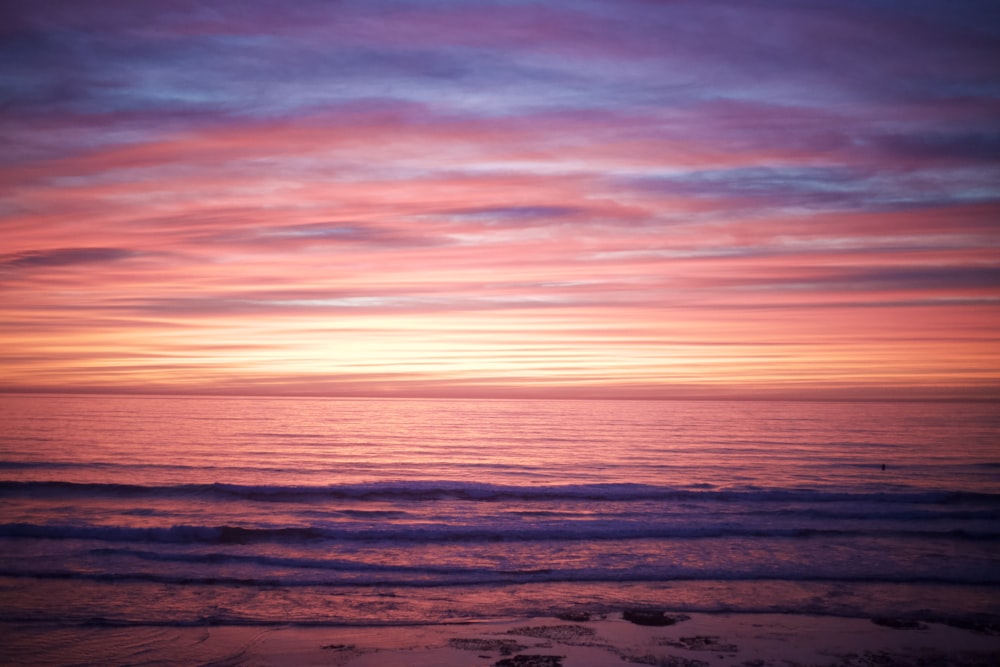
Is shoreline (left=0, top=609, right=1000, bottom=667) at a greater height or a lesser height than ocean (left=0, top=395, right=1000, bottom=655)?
greater

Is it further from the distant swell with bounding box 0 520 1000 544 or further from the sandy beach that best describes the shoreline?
the distant swell with bounding box 0 520 1000 544

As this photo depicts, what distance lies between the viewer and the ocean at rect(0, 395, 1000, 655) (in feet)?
43.0

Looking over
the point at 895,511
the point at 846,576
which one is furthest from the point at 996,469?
the point at 846,576

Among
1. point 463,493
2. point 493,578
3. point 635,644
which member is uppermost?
point 635,644

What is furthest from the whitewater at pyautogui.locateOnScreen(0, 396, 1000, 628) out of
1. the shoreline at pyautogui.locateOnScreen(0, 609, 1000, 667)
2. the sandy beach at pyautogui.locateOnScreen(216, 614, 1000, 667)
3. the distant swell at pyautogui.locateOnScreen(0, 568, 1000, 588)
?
Answer: the sandy beach at pyautogui.locateOnScreen(216, 614, 1000, 667)

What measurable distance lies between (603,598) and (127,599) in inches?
357

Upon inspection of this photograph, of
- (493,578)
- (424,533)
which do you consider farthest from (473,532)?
(493,578)

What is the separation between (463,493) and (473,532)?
583cm

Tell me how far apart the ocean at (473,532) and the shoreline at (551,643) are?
0.44m

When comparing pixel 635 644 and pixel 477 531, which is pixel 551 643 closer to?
pixel 635 644

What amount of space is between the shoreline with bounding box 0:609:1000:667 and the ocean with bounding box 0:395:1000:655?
44 cm

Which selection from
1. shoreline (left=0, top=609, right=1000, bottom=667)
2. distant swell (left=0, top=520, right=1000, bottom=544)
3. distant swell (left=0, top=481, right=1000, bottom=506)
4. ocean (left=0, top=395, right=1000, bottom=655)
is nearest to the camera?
shoreline (left=0, top=609, right=1000, bottom=667)

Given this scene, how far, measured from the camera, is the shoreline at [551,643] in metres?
10.2

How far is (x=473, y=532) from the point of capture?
19.2 m
